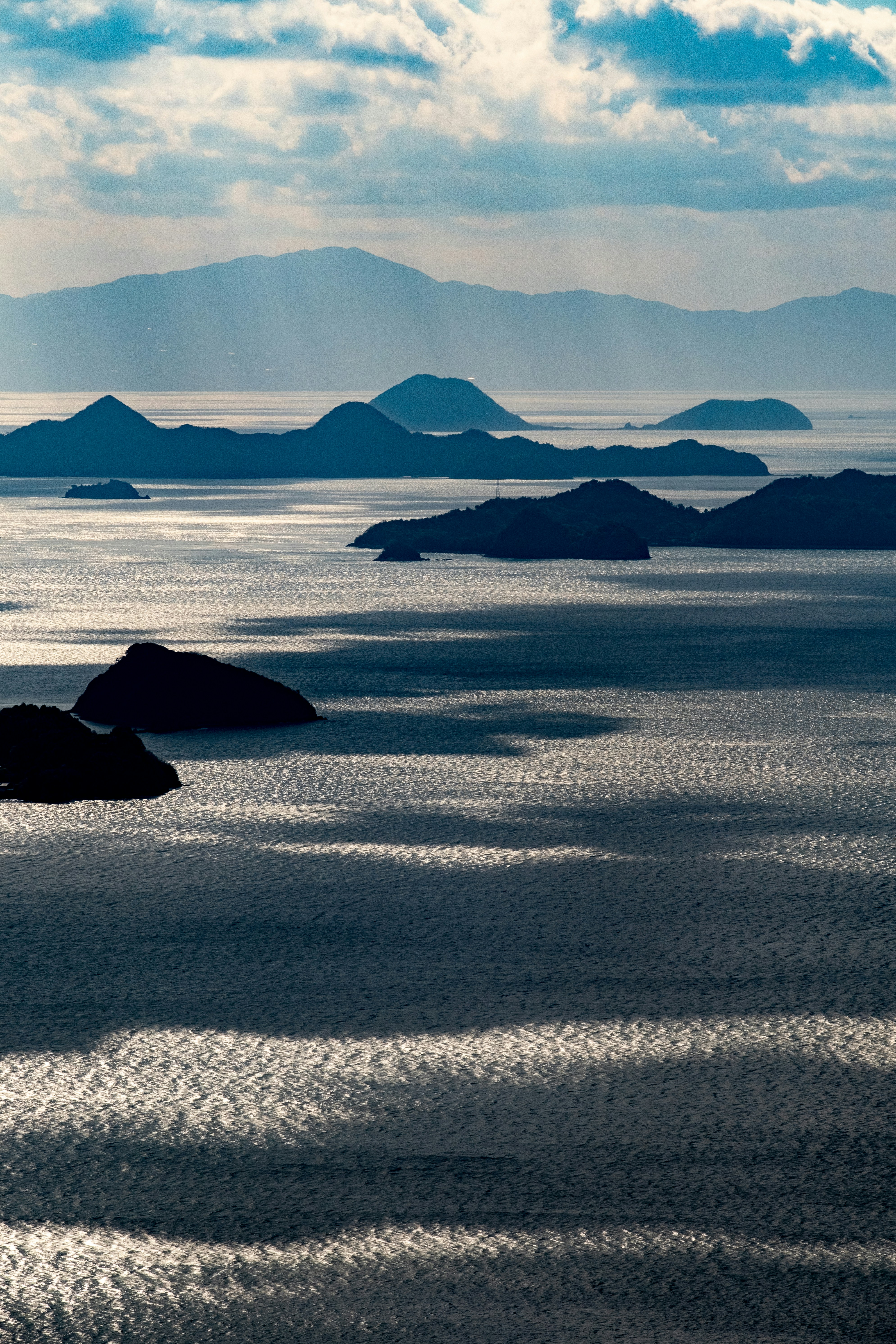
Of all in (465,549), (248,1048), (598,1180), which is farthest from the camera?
(465,549)

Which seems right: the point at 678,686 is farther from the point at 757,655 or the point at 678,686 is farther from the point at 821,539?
the point at 821,539

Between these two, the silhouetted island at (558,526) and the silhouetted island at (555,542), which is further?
the silhouetted island at (558,526)

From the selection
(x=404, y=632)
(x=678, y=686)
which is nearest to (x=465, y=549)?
(x=404, y=632)

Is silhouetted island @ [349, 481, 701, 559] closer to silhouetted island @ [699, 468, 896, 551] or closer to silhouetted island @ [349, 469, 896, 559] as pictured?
silhouetted island @ [349, 469, 896, 559]

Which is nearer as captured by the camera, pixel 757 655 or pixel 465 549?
pixel 757 655

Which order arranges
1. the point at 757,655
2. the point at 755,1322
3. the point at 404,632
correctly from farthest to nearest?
the point at 404,632 → the point at 757,655 → the point at 755,1322

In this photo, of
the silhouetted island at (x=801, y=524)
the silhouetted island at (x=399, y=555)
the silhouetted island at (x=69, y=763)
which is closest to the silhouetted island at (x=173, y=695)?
the silhouetted island at (x=69, y=763)

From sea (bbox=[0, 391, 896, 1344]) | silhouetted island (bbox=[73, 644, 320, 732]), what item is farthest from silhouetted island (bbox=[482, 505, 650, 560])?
silhouetted island (bbox=[73, 644, 320, 732])

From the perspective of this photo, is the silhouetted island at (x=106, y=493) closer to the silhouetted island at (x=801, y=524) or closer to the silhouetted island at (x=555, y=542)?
the silhouetted island at (x=555, y=542)
